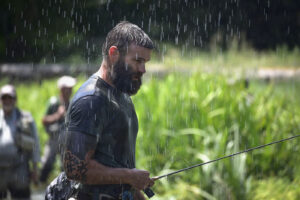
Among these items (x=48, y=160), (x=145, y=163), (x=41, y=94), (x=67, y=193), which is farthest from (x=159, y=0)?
(x=67, y=193)

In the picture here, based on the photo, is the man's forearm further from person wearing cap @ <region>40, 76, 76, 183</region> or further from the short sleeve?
person wearing cap @ <region>40, 76, 76, 183</region>

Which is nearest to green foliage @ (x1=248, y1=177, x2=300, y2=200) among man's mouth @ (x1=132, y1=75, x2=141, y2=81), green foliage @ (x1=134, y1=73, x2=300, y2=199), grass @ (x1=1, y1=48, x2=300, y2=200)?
grass @ (x1=1, y1=48, x2=300, y2=200)

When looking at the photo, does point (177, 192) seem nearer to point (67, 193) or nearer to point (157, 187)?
point (157, 187)

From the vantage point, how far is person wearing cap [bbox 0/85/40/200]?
5.83 metres

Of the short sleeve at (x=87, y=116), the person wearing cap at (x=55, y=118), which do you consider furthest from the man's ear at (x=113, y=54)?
the person wearing cap at (x=55, y=118)

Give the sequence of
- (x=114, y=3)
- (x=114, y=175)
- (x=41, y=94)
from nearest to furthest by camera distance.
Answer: (x=114, y=175) < (x=41, y=94) < (x=114, y=3)

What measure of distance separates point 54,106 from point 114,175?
511 cm

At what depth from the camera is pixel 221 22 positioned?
20562mm

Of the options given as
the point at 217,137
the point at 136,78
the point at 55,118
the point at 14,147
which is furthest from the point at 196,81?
the point at 136,78

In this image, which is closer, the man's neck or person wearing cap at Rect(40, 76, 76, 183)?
the man's neck

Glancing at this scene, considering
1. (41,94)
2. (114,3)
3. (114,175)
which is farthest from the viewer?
(114,3)

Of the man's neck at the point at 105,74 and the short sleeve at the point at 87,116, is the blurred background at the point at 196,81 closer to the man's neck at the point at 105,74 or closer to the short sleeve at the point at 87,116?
the man's neck at the point at 105,74

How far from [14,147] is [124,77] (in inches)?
136

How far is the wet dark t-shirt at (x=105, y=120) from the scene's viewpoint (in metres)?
2.57
